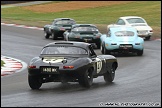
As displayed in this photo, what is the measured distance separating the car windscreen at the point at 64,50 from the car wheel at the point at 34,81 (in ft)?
3.10

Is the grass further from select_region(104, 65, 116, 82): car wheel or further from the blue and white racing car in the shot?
select_region(104, 65, 116, 82): car wheel

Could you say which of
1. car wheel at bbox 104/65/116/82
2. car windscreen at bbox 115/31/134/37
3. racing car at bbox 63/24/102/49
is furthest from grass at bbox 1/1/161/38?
car wheel at bbox 104/65/116/82

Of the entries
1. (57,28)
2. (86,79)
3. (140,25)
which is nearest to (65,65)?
(86,79)

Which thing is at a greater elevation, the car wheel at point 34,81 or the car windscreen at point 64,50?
the car windscreen at point 64,50

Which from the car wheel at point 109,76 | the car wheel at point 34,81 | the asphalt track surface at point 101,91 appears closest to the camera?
the asphalt track surface at point 101,91

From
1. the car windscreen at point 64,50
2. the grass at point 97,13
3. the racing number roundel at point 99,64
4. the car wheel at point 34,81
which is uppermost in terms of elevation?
the car windscreen at point 64,50

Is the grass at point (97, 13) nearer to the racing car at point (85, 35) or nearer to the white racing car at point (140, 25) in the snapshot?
the white racing car at point (140, 25)

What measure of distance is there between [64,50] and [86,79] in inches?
48.7

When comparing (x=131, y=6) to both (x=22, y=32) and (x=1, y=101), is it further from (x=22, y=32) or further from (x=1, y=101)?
(x=1, y=101)

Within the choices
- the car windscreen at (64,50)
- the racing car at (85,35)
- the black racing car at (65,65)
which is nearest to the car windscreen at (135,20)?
the racing car at (85,35)

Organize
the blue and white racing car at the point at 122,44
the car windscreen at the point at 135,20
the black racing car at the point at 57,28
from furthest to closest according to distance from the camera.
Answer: the car windscreen at the point at 135,20, the black racing car at the point at 57,28, the blue and white racing car at the point at 122,44

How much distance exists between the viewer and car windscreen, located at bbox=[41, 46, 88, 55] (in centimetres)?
1496

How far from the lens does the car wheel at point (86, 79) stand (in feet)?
46.4

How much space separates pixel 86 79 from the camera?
563 inches
